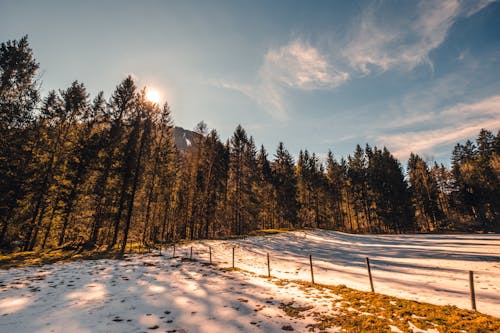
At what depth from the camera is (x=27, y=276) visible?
440 inches

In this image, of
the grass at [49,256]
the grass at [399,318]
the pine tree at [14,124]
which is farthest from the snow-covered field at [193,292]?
the pine tree at [14,124]

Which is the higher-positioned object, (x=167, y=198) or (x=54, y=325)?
(x=167, y=198)

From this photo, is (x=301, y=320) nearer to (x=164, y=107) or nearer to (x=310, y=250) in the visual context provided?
(x=310, y=250)

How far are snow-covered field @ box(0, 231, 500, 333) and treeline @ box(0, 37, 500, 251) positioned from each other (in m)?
11.1

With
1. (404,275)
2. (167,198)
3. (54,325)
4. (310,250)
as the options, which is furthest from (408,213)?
(54,325)

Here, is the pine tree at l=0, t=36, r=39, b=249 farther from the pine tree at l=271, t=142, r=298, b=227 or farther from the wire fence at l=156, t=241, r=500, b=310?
the pine tree at l=271, t=142, r=298, b=227

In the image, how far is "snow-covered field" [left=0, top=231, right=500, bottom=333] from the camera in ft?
20.3

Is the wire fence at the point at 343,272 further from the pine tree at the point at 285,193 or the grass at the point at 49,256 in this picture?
the pine tree at the point at 285,193

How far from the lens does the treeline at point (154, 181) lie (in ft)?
66.9

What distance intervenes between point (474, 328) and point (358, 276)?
814 centimetres

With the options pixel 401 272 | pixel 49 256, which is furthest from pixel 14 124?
pixel 401 272

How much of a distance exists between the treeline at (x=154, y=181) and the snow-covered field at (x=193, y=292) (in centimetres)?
1113

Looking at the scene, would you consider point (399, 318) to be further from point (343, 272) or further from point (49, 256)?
point (49, 256)

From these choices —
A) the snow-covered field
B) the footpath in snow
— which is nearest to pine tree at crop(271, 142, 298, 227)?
the footpath in snow
